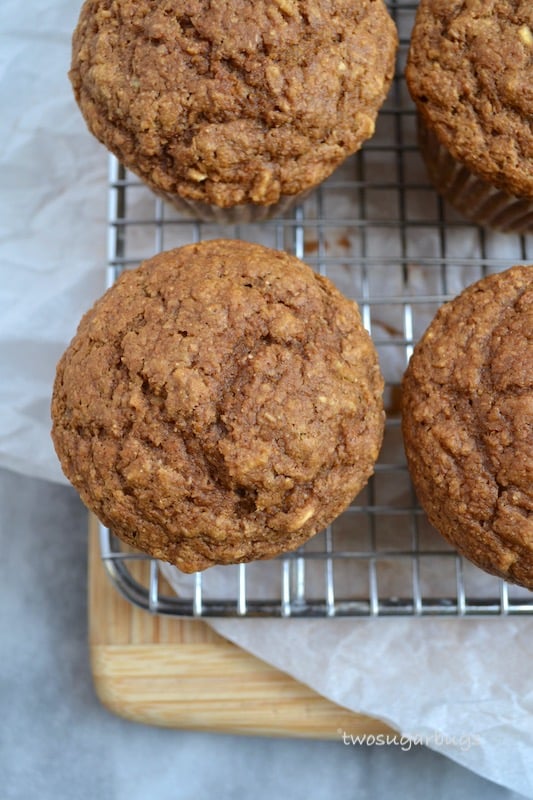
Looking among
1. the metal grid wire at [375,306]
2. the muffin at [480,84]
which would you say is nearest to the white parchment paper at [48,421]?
the metal grid wire at [375,306]

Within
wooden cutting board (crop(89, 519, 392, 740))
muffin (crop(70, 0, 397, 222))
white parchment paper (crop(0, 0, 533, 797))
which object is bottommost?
wooden cutting board (crop(89, 519, 392, 740))

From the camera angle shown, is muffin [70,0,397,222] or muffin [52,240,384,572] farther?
muffin [70,0,397,222]

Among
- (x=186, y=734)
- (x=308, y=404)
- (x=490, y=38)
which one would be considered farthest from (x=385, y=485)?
(x=490, y=38)

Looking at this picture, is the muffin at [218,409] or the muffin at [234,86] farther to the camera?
the muffin at [234,86]

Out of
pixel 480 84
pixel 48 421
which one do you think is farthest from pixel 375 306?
pixel 48 421

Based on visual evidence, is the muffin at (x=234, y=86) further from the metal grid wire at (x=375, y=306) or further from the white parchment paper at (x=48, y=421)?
the white parchment paper at (x=48, y=421)

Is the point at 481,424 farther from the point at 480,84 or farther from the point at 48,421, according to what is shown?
the point at 48,421

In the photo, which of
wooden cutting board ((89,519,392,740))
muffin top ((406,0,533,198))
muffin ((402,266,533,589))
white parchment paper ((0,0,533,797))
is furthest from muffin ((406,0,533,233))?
wooden cutting board ((89,519,392,740))

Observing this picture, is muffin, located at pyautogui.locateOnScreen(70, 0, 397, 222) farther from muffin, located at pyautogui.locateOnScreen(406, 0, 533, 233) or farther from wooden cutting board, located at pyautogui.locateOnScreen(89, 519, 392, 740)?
wooden cutting board, located at pyautogui.locateOnScreen(89, 519, 392, 740)
